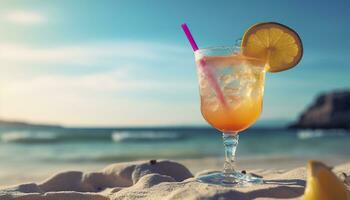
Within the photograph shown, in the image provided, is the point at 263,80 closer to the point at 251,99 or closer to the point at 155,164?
the point at 251,99

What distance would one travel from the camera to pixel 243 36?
2930 mm

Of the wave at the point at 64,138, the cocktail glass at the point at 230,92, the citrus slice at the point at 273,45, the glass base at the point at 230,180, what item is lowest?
the wave at the point at 64,138

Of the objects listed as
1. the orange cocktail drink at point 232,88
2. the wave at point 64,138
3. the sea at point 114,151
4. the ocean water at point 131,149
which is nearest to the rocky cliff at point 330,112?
the ocean water at point 131,149

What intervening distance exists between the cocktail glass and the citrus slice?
73mm

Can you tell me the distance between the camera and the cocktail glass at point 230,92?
2.88m

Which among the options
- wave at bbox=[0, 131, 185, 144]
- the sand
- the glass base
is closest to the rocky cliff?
wave at bbox=[0, 131, 185, 144]

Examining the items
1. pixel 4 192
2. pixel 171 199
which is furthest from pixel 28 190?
pixel 171 199

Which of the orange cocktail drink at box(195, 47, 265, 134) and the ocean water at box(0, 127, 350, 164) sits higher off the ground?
the orange cocktail drink at box(195, 47, 265, 134)

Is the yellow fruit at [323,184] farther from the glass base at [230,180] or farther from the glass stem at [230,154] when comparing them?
the glass stem at [230,154]

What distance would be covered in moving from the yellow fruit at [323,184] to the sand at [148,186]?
1.32 feet

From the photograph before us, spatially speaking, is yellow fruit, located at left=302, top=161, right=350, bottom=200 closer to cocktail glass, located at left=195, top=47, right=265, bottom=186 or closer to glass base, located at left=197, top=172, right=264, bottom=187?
glass base, located at left=197, top=172, right=264, bottom=187

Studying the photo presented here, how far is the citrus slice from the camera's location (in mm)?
2930

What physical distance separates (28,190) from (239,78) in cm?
165

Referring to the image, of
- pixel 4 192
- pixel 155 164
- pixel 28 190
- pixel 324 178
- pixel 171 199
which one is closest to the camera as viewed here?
pixel 324 178
